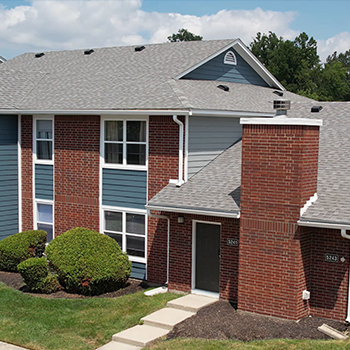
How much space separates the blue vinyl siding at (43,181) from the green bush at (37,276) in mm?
3706

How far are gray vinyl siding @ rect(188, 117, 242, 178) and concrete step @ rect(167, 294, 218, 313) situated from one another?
3425 mm

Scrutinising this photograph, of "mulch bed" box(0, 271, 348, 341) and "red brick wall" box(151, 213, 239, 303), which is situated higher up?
"red brick wall" box(151, 213, 239, 303)

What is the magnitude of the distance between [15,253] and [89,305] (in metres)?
4.19

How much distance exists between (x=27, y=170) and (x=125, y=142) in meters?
4.32

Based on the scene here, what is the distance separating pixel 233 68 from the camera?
20.0 meters

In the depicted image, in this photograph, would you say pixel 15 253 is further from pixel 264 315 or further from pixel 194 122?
pixel 264 315

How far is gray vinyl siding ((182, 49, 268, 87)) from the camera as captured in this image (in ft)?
61.1

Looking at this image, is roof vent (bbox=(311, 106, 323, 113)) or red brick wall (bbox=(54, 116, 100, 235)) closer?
red brick wall (bbox=(54, 116, 100, 235))

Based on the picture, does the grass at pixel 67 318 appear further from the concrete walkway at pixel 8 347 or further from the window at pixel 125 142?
the window at pixel 125 142

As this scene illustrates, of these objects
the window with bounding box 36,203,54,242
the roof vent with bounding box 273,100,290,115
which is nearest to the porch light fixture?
the roof vent with bounding box 273,100,290,115

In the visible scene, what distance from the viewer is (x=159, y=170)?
52.4 ft

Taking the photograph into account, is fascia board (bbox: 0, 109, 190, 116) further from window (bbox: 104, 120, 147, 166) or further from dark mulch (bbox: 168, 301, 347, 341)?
dark mulch (bbox: 168, 301, 347, 341)

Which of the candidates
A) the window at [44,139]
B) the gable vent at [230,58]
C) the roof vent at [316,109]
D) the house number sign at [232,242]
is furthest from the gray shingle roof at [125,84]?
the house number sign at [232,242]

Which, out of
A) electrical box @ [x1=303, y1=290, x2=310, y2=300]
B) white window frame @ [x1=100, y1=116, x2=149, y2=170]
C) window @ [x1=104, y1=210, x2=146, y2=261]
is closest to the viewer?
electrical box @ [x1=303, y1=290, x2=310, y2=300]
